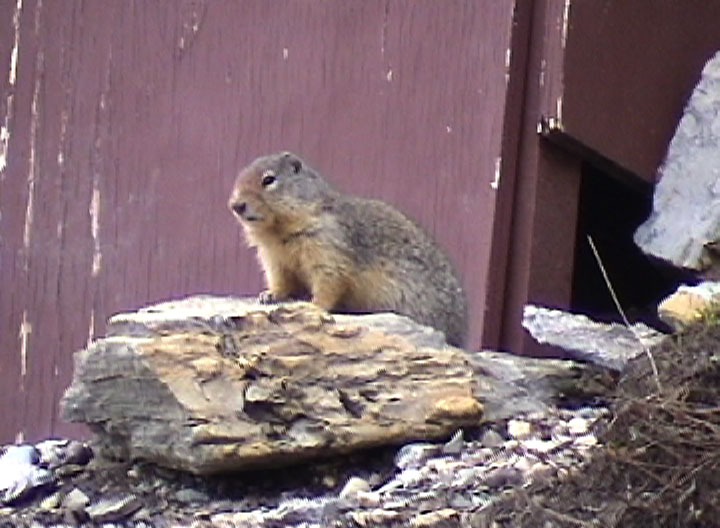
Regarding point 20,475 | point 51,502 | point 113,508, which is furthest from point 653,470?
point 20,475

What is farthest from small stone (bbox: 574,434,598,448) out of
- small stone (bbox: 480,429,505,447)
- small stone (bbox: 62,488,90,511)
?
small stone (bbox: 62,488,90,511)

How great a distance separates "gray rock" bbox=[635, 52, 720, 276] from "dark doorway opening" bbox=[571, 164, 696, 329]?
1.82 ft

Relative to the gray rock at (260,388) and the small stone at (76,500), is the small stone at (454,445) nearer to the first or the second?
the gray rock at (260,388)

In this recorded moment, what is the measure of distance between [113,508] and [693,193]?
2.59 meters

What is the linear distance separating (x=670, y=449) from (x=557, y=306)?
2567 mm

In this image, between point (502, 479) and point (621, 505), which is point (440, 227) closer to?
point (502, 479)

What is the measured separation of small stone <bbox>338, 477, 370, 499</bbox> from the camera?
486cm

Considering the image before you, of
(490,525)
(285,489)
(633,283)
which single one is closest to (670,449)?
(490,525)

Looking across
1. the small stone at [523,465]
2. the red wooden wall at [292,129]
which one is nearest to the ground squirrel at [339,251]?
the red wooden wall at [292,129]

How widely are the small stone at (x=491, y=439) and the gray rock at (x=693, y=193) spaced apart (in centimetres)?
140

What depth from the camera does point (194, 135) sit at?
7230mm

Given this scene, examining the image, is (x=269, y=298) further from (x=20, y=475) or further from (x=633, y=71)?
(x=633, y=71)

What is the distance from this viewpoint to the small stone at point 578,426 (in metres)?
5.11

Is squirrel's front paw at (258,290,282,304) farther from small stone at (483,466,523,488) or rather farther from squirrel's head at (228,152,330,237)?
small stone at (483,466,523,488)
